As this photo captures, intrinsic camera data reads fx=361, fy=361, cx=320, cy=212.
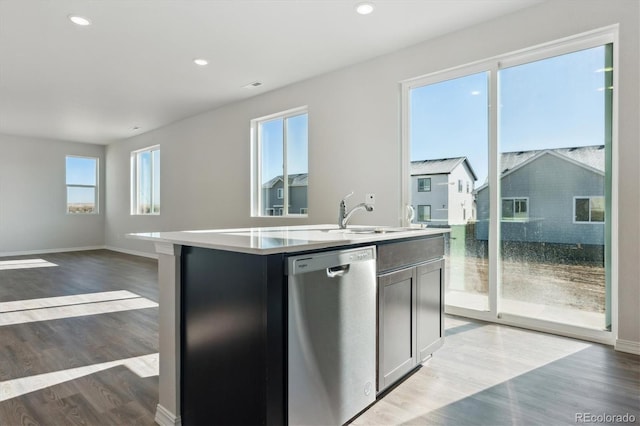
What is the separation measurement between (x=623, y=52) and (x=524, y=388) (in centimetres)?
254

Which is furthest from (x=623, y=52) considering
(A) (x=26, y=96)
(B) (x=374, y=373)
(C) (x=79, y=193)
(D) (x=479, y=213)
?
(C) (x=79, y=193)

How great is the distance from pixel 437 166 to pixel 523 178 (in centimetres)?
81

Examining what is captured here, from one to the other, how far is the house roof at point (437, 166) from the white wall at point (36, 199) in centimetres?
907

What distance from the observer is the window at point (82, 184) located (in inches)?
363

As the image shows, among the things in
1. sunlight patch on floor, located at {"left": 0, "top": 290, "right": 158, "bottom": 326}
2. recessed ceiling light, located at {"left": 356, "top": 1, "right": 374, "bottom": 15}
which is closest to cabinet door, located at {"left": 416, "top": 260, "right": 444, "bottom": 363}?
recessed ceiling light, located at {"left": 356, "top": 1, "right": 374, "bottom": 15}

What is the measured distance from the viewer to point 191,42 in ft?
12.2

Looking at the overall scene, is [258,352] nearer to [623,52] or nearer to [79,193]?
[623,52]

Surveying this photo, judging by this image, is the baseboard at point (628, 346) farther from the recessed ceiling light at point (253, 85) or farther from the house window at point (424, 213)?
the recessed ceiling light at point (253, 85)

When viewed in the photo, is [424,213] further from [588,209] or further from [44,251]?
[44,251]

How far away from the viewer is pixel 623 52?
2697 mm

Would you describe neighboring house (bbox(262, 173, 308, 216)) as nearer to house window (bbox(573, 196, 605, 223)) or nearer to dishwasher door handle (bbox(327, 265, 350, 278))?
house window (bbox(573, 196, 605, 223))

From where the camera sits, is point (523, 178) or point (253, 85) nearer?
point (523, 178)

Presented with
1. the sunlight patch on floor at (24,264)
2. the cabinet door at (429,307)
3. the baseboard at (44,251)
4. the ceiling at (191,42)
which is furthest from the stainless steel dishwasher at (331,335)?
the baseboard at (44,251)

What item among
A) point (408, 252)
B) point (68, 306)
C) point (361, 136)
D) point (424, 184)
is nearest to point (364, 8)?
point (361, 136)
